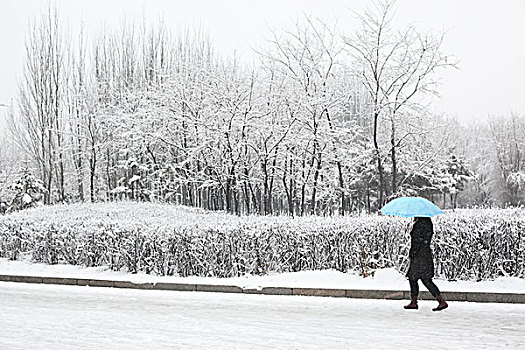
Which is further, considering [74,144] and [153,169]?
[74,144]

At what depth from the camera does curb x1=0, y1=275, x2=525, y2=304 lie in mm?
9562

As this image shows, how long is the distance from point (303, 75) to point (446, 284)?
1417 centimetres

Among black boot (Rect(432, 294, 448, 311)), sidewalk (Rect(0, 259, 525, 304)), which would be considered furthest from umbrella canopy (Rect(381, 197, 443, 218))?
sidewalk (Rect(0, 259, 525, 304))

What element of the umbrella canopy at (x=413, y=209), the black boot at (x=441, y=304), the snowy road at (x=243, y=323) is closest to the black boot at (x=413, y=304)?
the snowy road at (x=243, y=323)

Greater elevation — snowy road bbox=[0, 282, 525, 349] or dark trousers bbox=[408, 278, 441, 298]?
dark trousers bbox=[408, 278, 441, 298]

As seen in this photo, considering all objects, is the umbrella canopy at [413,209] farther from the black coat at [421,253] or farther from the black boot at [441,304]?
the black boot at [441,304]

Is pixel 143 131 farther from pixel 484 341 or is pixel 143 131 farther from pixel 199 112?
pixel 484 341

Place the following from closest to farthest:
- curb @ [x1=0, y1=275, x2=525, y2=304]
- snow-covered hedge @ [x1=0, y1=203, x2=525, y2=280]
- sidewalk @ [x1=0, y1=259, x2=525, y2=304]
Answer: curb @ [x1=0, y1=275, x2=525, y2=304] < sidewalk @ [x1=0, y1=259, x2=525, y2=304] < snow-covered hedge @ [x1=0, y1=203, x2=525, y2=280]

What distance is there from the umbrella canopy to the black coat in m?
0.15

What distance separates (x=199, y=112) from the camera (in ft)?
82.5

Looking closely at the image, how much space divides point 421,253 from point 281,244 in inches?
134

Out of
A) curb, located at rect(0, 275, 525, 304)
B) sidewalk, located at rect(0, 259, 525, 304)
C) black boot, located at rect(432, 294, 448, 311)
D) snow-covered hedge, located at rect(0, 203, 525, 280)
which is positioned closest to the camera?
black boot, located at rect(432, 294, 448, 311)

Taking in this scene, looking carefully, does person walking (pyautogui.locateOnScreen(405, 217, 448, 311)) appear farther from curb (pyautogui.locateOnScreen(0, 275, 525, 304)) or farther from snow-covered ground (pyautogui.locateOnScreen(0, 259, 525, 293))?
snow-covered ground (pyautogui.locateOnScreen(0, 259, 525, 293))

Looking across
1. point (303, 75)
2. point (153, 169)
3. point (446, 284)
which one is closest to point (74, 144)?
point (153, 169)
